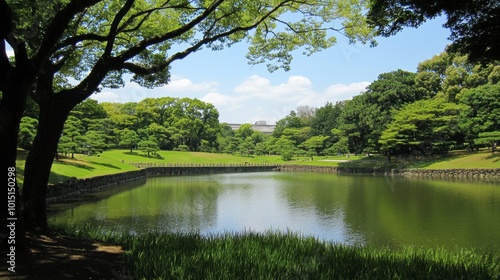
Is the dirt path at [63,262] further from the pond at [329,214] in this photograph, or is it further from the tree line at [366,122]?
the tree line at [366,122]

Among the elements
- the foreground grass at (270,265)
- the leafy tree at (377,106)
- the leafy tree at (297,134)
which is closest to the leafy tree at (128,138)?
the leafy tree at (297,134)

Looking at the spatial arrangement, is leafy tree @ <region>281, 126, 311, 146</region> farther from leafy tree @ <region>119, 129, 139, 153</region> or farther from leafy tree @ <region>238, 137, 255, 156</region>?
leafy tree @ <region>119, 129, 139, 153</region>

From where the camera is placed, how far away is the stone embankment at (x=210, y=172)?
1927 centimetres

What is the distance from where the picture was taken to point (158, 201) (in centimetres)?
1867

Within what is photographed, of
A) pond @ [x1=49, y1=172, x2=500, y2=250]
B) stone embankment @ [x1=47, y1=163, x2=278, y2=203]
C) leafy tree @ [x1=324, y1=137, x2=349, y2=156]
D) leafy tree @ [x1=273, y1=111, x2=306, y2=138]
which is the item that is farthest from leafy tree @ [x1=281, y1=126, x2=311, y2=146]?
pond @ [x1=49, y1=172, x2=500, y2=250]

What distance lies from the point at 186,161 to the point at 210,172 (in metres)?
6.95

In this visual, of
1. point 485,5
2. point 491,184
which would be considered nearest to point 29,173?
point 485,5

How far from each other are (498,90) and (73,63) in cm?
3214

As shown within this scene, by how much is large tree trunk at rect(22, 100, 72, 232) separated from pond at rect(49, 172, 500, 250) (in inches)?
141

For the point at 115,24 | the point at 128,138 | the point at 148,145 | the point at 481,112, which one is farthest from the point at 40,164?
the point at 128,138

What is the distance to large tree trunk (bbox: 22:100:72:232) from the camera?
18.5 feet

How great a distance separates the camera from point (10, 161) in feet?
13.9

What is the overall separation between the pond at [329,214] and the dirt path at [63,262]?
157 inches

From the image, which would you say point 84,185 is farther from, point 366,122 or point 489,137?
point 489,137
